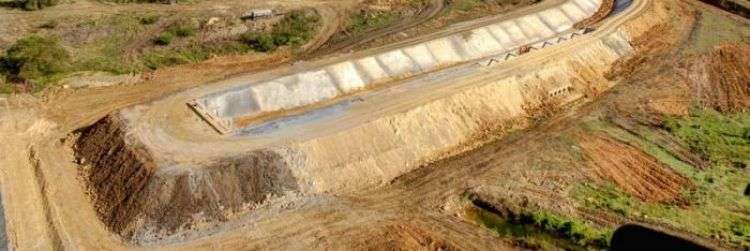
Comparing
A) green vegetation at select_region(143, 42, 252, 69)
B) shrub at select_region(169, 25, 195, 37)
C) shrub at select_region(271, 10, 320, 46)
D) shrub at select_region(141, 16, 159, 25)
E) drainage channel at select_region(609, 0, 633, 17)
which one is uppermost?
drainage channel at select_region(609, 0, 633, 17)

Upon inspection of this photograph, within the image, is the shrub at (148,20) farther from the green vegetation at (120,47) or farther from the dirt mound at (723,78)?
the dirt mound at (723,78)

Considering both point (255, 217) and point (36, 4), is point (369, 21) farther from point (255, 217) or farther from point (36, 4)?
point (36, 4)

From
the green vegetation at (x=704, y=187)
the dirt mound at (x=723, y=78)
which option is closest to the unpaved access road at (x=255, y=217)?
the green vegetation at (x=704, y=187)

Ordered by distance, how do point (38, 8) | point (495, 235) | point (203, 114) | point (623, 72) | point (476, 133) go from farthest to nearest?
point (38, 8), point (623, 72), point (476, 133), point (203, 114), point (495, 235)

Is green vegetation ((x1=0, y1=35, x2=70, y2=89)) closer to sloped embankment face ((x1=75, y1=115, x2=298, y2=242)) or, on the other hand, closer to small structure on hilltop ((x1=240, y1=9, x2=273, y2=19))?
sloped embankment face ((x1=75, y1=115, x2=298, y2=242))

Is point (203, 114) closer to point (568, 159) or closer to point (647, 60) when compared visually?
point (568, 159)

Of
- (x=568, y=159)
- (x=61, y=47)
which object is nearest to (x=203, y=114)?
(x=61, y=47)

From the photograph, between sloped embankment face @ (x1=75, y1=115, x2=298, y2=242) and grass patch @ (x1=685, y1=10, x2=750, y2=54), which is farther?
grass patch @ (x1=685, y1=10, x2=750, y2=54)

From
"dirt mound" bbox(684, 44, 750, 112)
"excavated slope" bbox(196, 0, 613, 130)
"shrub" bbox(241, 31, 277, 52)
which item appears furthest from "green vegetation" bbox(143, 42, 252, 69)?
"dirt mound" bbox(684, 44, 750, 112)

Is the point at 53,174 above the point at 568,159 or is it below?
below
